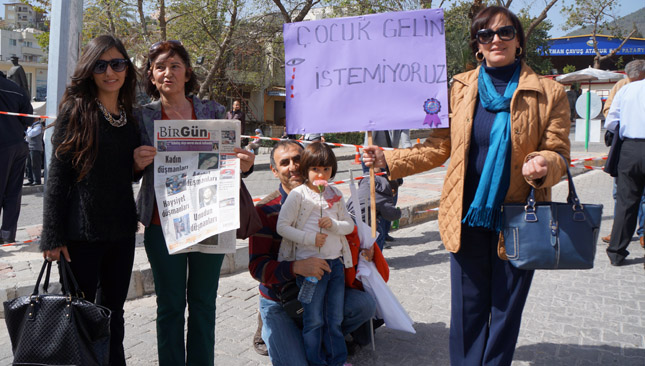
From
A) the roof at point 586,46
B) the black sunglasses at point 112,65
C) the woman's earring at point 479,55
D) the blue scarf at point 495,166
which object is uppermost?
the roof at point 586,46

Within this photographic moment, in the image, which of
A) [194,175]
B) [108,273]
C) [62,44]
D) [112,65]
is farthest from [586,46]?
[108,273]

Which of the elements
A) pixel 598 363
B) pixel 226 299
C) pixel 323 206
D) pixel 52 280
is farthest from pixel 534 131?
pixel 52 280

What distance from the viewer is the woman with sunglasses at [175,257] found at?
2.93 m

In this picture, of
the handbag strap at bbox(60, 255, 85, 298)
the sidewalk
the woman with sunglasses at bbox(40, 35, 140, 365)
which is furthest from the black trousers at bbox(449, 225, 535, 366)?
the sidewalk

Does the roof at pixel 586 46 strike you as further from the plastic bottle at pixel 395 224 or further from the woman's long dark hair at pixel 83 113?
the woman's long dark hair at pixel 83 113

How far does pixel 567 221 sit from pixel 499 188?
338mm

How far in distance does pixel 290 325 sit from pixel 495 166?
1.65 m

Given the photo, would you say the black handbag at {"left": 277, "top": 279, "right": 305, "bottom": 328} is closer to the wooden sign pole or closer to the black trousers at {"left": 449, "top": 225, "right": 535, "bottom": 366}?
the wooden sign pole

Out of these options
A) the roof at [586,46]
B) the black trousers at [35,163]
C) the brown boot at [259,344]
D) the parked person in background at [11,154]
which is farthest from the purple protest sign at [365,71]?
the roof at [586,46]

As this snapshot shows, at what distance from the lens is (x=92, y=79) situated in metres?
2.83

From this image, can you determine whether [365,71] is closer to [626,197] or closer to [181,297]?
[181,297]

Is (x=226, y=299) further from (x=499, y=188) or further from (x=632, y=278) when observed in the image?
(x=632, y=278)

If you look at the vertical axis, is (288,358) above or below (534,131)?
below

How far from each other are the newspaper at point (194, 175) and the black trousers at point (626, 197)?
4781 mm
